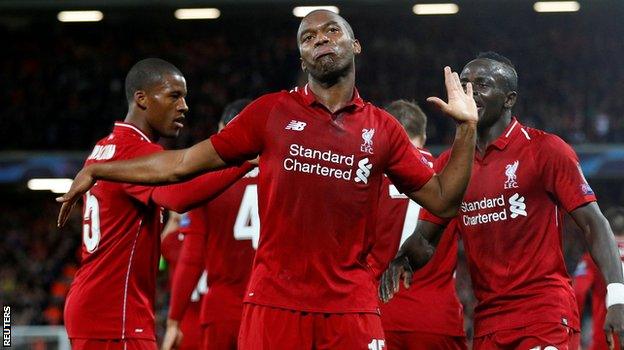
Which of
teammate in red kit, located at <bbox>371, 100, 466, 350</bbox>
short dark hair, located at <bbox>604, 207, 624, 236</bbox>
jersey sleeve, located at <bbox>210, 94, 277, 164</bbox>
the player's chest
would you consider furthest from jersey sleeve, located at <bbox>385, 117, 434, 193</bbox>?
short dark hair, located at <bbox>604, 207, 624, 236</bbox>

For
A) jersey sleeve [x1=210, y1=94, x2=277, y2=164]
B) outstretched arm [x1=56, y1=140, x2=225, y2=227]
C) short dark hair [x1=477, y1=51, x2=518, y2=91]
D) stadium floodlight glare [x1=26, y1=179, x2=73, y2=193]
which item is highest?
stadium floodlight glare [x1=26, y1=179, x2=73, y2=193]

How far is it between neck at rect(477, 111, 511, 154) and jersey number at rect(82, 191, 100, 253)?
2.09m

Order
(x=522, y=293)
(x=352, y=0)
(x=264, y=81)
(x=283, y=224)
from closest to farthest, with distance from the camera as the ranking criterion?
(x=283, y=224) → (x=522, y=293) → (x=352, y=0) → (x=264, y=81)

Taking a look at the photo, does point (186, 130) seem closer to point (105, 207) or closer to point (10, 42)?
point (10, 42)

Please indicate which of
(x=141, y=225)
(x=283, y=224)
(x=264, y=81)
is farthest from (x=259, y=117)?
(x=264, y=81)

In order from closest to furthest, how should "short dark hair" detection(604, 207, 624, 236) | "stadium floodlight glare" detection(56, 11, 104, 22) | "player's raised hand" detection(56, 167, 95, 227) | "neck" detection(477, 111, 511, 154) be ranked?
"player's raised hand" detection(56, 167, 95, 227) → "neck" detection(477, 111, 511, 154) → "short dark hair" detection(604, 207, 624, 236) → "stadium floodlight glare" detection(56, 11, 104, 22)

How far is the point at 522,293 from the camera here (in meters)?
5.48

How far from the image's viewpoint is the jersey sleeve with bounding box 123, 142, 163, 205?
5.37 meters

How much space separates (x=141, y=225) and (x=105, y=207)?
0.21 m

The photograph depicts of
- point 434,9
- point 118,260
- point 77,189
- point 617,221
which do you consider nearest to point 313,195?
point 77,189

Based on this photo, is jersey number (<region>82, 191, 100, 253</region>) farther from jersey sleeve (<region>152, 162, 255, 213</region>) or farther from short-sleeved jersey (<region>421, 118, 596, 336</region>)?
short-sleeved jersey (<region>421, 118, 596, 336</region>)

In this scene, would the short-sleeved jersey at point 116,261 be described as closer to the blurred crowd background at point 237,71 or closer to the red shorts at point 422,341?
the red shorts at point 422,341

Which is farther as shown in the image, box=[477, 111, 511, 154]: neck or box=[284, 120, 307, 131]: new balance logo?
box=[477, 111, 511, 154]: neck

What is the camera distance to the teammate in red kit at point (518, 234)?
5.38m
